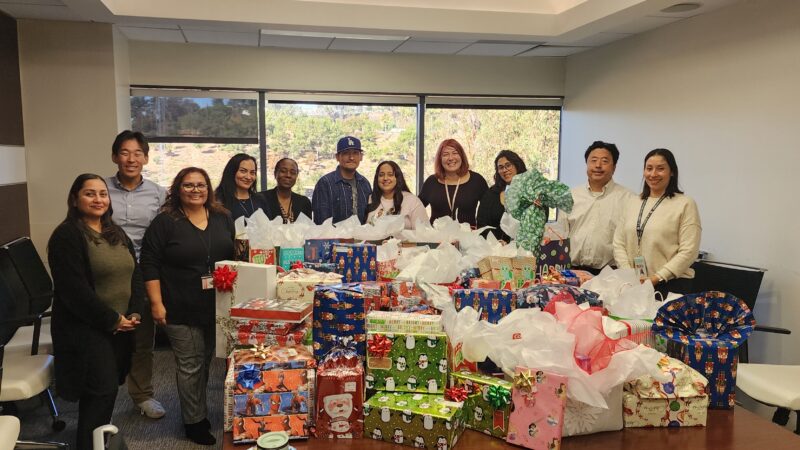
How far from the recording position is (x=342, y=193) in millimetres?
4121

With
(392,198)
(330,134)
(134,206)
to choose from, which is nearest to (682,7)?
(392,198)

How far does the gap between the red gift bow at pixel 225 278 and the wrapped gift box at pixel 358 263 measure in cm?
44

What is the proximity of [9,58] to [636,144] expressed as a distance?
202 inches

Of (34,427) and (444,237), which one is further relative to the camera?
(34,427)

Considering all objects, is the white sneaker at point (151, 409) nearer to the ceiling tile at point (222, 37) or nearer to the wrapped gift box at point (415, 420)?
the wrapped gift box at point (415, 420)

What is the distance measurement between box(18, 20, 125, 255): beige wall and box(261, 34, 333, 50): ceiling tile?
1.29 metres

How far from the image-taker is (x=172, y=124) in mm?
5668

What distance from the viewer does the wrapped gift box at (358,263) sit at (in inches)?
98.0

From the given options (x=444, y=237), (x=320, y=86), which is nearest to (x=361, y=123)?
(x=320, y=86)

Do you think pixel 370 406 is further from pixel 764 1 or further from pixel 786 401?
pixel 764 1

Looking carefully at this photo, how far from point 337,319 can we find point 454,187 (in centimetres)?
260

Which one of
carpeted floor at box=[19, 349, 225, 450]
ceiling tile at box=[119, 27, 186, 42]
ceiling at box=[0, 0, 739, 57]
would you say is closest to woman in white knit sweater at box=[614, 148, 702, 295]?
ceiling at box=[0, 0, 739, 57]

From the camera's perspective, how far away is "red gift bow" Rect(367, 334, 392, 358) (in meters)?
1.67

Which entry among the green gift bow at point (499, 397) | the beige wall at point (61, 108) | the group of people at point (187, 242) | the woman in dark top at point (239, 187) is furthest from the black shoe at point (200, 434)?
the beige wall at point (61, 108)
